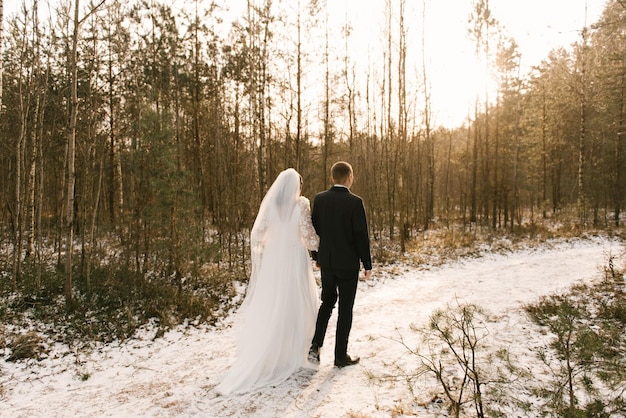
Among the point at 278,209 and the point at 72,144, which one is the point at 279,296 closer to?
the point at 278,209

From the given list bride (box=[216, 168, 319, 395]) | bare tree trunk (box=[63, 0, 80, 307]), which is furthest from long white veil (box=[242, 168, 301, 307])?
bare tree trunk (box=[63, 0, 80, 307])

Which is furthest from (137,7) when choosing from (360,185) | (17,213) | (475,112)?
(475,112)

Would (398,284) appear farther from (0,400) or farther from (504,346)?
(0,400)

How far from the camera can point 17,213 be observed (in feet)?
27.7

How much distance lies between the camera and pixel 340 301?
431cm

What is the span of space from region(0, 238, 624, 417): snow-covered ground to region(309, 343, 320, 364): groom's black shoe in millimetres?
120

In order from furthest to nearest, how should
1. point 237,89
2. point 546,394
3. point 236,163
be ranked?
point 237,89
point 236,163
point 546,394

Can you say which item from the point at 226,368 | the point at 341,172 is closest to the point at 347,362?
the point at 226,368

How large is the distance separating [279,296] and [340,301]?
0.74m

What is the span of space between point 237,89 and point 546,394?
661 inches

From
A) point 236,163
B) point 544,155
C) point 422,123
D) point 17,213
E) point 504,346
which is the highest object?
point 422,123

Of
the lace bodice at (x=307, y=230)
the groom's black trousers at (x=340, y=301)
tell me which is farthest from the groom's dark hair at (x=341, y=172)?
the groom's black trousers at (x=340, y=301)

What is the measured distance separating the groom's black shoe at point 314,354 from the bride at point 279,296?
Answer: 0.53ft

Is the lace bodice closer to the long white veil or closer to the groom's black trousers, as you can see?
the long white veil
